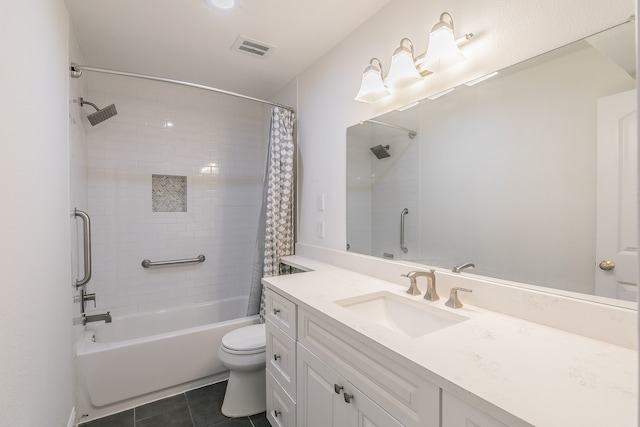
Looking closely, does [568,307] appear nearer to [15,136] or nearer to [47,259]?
[15,136]

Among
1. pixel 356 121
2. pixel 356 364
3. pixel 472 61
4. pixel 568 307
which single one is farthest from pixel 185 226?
pixel 568 307

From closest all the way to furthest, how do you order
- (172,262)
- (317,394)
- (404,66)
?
1. (317,394)
2. (404,66)
3. (172,262)

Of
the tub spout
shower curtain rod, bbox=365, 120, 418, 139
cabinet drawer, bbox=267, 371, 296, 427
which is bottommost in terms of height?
cabinet drawer, bbox=267, 371, 296, 427

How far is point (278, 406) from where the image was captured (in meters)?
1.48

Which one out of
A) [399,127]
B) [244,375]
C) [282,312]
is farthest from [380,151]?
[244,375]

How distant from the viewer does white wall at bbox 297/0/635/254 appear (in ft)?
3.27

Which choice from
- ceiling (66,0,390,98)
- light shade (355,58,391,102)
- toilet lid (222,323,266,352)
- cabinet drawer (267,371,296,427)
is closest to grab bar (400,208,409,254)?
light shade (355,58,391,102)

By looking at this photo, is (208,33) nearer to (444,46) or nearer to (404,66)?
(404,66)

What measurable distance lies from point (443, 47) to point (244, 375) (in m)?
2.09

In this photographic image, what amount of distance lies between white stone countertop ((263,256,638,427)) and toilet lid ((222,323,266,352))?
89 cm

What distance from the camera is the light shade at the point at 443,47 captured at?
4.03ft

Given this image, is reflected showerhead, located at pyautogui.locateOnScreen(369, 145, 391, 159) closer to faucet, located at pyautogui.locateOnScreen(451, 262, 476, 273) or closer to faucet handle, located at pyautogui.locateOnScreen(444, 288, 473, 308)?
faucet, located at pyautogui.locateOnScreen(451, 262, 476, 273)

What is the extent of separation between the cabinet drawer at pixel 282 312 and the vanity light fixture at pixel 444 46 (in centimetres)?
130

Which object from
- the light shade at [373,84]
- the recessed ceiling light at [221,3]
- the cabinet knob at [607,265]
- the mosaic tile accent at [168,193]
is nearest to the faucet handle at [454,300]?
the cabinet knob at [607,265]
